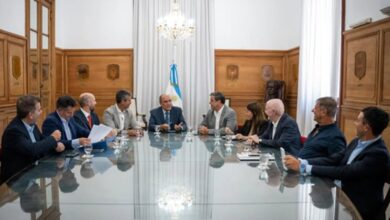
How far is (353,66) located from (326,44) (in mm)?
1126

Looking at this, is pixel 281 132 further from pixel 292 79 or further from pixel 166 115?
pixel 292 79

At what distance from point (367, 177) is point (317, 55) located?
485 cm

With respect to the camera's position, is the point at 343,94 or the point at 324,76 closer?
the point at 343,94

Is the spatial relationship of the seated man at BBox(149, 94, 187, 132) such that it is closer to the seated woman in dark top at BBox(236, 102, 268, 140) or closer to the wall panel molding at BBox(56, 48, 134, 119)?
the seated woman in dark top at BBox(236, 102, 268, 140)

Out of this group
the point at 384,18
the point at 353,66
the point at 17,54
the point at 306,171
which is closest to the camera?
the point at 306,171

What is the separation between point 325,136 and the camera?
9.93 ft

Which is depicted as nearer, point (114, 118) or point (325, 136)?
point (325, 136)

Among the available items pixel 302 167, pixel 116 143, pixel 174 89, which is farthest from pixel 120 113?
pixel 302 167

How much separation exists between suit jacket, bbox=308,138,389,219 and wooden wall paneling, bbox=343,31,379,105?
2.97m

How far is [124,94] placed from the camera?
17.6 ft

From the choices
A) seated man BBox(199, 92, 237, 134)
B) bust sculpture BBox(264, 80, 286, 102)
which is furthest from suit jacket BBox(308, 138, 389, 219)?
bust sculpture BBox(264, 80, 286, 102)

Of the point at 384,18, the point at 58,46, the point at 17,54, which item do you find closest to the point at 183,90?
the point at 58,46

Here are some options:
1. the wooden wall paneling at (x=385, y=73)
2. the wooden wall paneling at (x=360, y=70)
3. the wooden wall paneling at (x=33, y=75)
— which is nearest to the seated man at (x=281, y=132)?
the wooden wall paneling at (x=385, y=73)

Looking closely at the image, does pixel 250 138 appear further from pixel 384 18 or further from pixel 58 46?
pixel 58 46
